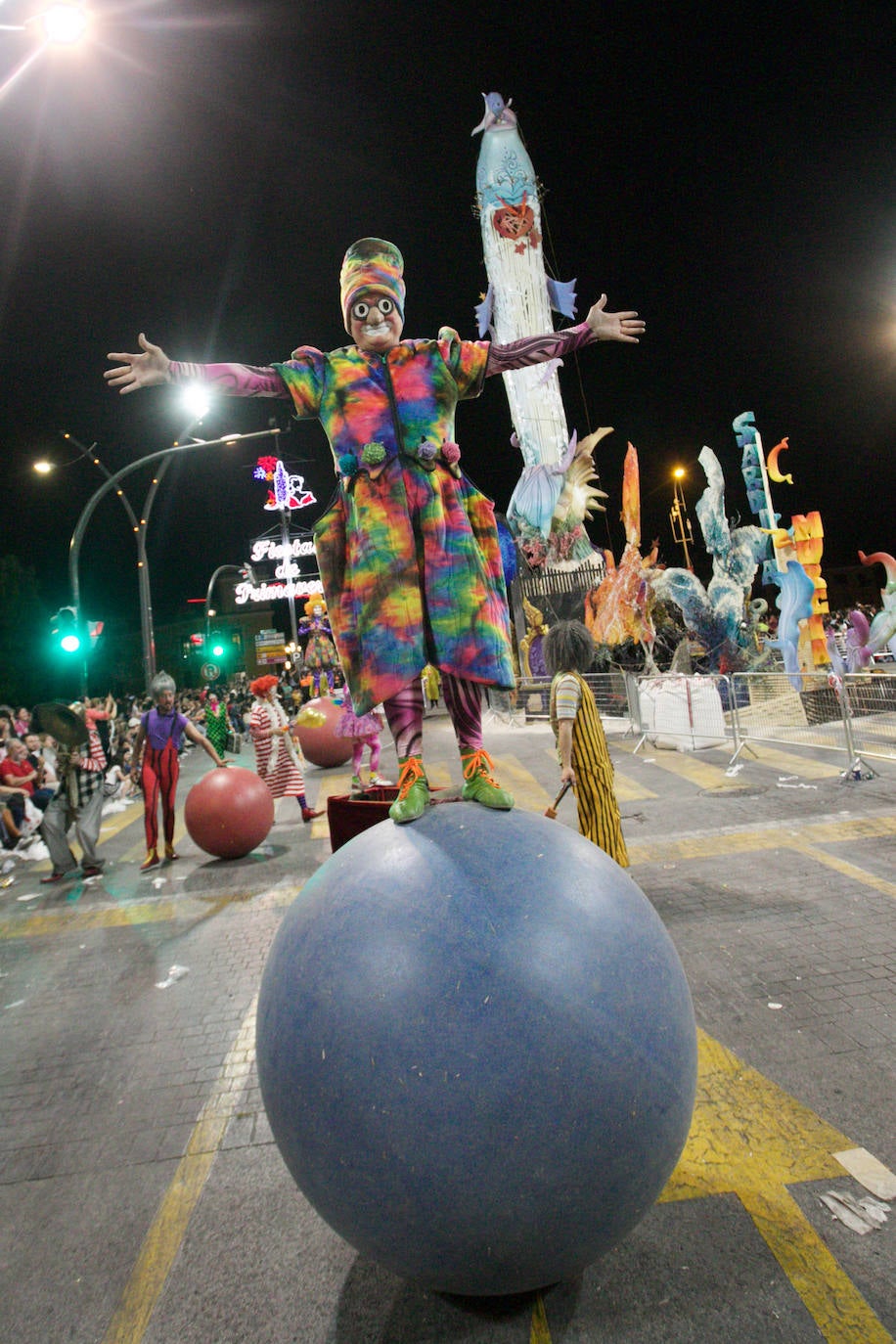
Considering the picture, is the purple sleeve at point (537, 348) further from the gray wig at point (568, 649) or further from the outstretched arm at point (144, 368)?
the gray wig at point (568, 649)

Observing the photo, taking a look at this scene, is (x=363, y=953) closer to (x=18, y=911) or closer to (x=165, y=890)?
(x=165, y=890)

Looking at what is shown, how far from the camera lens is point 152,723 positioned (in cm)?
805

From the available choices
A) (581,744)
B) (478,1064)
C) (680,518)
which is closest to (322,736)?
(581,744)

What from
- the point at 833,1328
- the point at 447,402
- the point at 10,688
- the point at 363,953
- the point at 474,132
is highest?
the point at 474,132

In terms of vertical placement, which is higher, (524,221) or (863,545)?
(524,221)

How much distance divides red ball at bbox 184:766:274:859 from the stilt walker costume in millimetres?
1780

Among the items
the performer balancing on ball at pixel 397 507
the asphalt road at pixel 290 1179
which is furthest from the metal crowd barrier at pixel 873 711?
the performer balancing on ball at pixel 397 507

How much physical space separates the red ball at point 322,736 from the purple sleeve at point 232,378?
10807mm

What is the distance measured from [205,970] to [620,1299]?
361cm

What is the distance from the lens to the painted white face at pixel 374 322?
9.30ft

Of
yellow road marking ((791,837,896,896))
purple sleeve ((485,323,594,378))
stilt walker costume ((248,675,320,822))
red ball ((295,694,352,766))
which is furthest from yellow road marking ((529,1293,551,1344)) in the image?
red ball ((295,694,352,766))

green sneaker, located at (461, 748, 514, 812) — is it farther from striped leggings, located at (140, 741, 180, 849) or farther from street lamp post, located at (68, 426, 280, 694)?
street lamp post, located at (68, 426, 280, 694)

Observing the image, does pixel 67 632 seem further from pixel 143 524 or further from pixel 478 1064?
pixel 478 1064

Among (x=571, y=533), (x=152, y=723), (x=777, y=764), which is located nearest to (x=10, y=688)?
(x=571, y=533)
